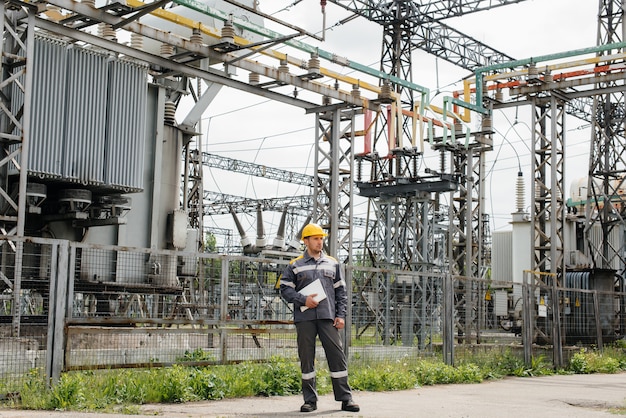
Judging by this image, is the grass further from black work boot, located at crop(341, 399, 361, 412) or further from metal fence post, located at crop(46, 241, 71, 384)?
black work boot, located at crop(341, 399, 361, 412)

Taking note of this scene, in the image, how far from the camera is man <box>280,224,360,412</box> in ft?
30.6

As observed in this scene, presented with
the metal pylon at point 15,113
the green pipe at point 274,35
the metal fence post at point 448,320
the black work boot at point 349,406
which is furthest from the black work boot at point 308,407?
the green pipe at point 274,35

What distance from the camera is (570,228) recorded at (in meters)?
37.3

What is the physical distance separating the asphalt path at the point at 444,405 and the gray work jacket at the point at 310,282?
3.49ft

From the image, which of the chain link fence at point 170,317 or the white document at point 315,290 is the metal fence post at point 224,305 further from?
the white document at point 315,290

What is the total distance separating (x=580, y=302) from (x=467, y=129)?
740cm

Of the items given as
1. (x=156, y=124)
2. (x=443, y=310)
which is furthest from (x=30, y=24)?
(x=443, y=310)

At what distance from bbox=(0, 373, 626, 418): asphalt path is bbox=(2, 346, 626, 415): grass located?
0.72 ft

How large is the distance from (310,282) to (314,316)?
0.38 metres

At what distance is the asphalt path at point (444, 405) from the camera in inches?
356

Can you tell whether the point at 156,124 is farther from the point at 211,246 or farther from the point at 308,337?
the point at 211,246

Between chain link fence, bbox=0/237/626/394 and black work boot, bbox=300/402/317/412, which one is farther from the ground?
chain link fence, bbox=0/237/626/394

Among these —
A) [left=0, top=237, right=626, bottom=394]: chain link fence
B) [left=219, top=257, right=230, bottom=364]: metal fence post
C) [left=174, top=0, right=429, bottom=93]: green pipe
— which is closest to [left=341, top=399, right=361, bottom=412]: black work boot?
[left=0, top=237, right=626, bottom=394]: chain link fence

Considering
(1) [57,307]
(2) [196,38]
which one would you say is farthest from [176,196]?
(1) [57,307]
